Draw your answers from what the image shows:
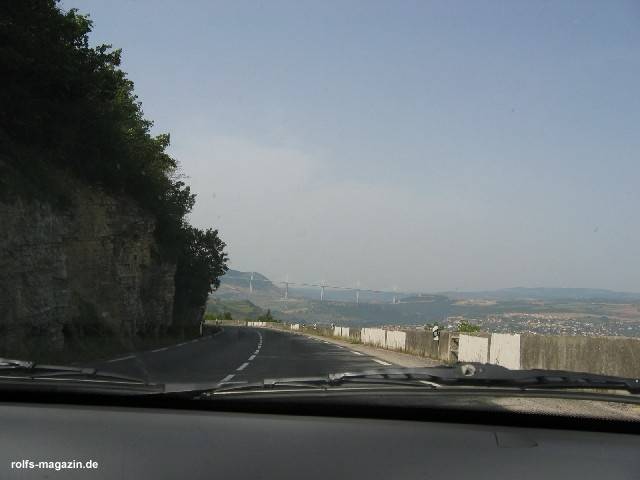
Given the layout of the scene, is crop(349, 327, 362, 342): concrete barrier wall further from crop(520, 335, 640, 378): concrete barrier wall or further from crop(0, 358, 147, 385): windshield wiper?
crop(0, 358, 147, 385): windshield wiper

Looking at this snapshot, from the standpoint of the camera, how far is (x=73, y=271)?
20.0 meters

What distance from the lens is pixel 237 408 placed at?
3.15 meters

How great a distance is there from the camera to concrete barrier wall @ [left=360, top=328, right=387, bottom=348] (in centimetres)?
3058

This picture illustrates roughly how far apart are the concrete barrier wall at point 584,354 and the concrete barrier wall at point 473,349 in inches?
90.2

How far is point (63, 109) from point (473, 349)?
14.0m

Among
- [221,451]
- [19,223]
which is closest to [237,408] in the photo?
[221,451]

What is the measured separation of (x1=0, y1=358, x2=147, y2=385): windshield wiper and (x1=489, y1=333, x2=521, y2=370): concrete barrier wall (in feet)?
37.7

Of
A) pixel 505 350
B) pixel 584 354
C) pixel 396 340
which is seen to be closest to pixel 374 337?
pixel 396 340

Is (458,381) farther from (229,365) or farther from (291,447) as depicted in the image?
(229,365)

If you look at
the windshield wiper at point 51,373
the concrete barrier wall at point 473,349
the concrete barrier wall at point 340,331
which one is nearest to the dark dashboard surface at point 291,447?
the windshield wiper at point 51,373

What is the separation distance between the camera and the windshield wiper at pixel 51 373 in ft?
11.9

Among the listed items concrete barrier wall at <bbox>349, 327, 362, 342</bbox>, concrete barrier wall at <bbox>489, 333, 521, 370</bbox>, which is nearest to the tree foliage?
concrete barrier wall at <bbox>489, 333, 521, 370</bbox>

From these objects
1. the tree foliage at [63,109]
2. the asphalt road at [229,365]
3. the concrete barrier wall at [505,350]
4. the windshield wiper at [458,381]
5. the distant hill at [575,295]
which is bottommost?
the asphalt road at [229,365]

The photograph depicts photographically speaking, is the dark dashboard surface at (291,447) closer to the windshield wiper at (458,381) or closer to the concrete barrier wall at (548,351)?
the windshield wiper at (458,381)
